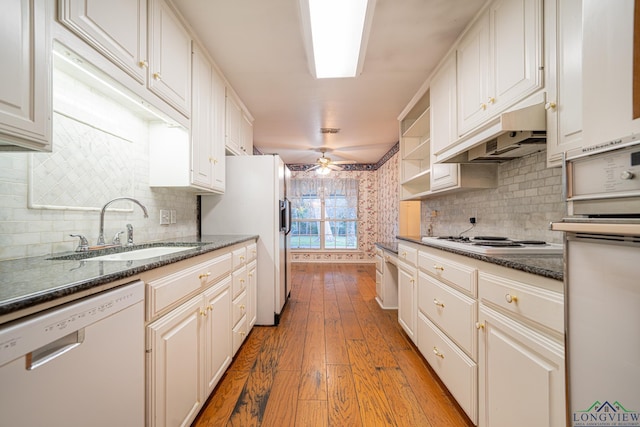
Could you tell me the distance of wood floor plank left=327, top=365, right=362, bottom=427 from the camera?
134 cm

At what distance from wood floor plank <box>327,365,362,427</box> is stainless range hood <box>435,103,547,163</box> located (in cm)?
168

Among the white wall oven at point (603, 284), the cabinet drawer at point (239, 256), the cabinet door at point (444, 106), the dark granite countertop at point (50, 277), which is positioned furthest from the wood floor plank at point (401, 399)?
the cabinet door at point (444, 106)

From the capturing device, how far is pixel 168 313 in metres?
1.04

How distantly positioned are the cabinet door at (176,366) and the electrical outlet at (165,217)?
3.17 ft

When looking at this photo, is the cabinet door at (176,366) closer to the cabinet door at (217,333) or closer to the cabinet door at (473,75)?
the cabinet door at (217,333)

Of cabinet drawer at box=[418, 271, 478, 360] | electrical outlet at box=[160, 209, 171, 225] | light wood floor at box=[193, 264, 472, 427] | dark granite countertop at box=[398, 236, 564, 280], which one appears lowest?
light wood floor at box=[193, 264, 472, 427]

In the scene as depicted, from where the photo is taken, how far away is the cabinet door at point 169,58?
1.38 m

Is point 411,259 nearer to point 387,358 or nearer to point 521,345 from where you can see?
point 387,358

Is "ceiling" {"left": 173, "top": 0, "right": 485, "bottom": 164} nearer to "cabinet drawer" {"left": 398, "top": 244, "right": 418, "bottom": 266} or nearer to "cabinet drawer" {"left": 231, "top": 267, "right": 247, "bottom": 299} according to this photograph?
"cabinet drawer" {"left": 398, "top": 244, "right": 418, "bottom": 266}

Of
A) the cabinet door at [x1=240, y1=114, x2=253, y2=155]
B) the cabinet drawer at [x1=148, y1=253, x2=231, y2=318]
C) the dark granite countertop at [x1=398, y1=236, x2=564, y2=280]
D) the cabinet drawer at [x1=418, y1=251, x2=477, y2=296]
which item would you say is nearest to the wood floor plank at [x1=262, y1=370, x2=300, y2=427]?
the cabinet drawer at [x1=148, y1=253, x2=231, y2=318]

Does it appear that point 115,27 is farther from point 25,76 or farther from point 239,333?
point 239,333

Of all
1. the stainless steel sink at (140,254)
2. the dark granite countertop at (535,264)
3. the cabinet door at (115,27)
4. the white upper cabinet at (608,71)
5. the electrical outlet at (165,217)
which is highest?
the cabinet door at (115,27)

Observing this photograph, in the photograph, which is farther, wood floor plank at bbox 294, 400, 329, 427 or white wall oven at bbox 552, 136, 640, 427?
wood floor plank at bbox 294, 400, 329, 427

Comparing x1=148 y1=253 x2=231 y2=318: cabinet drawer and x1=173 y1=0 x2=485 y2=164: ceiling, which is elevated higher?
x1=173 y1=0 x2=485 y2=164: ceiling
